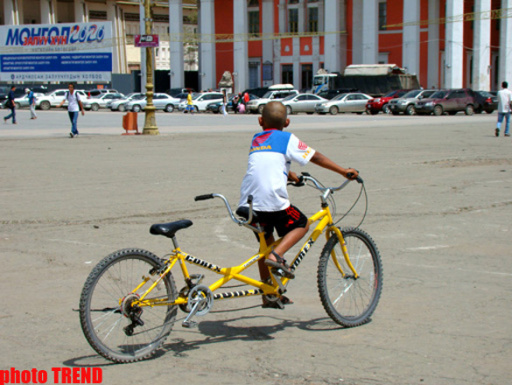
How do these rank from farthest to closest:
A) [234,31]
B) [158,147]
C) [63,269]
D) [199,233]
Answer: [234,31], [158,147], [199,233], [63,269]

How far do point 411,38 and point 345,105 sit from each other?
14665 millimetres

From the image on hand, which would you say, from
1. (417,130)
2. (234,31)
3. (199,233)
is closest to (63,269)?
(199,233)

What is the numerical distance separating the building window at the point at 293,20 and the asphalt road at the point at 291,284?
183 ft

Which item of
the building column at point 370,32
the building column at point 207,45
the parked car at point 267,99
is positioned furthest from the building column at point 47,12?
the parked car at point 267,99

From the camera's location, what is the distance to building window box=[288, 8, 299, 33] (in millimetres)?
70438

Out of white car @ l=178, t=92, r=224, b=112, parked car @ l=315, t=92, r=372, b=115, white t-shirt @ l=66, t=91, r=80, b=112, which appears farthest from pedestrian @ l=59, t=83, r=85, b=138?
white car @ l=178, t=92, r=224, b=112

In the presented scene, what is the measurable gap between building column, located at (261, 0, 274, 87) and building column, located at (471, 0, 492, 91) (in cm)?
2022

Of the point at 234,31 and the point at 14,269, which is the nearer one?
the point at 14,269

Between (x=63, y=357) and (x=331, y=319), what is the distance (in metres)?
2.03

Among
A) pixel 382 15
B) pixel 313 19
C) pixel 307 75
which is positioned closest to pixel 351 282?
pixel 382 15

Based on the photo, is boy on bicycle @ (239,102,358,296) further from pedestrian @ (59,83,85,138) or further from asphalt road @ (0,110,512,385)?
pedestrian @ (59,83,85,138)

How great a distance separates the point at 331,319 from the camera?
5.63 meters

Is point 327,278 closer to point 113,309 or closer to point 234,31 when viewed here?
point 113,309

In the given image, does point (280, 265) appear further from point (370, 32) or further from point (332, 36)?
point (332, 36)
